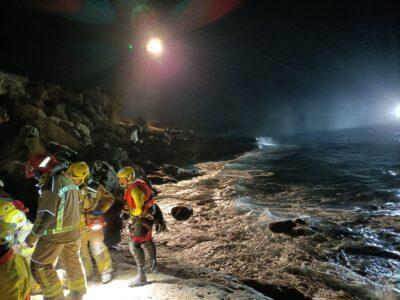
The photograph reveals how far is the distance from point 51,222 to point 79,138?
1663 cm

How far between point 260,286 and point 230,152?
2865cm

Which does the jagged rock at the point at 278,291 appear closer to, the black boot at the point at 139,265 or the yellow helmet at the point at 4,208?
the black boot at the point at 139,265

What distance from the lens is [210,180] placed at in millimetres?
18641

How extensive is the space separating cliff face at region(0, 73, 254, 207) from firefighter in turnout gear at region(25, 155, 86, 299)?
189 cm

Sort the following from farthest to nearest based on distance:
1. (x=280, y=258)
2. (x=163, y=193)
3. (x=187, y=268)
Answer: (x=163, y=193), (x=280, y=258), (x=187, y=268)

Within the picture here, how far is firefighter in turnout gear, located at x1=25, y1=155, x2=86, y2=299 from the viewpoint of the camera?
359 centimetres

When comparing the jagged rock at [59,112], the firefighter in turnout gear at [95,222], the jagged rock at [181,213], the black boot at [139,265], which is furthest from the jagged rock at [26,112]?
the black boot at [139,265]

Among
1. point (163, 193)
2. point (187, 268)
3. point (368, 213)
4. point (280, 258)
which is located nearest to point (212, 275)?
point (187, 268)

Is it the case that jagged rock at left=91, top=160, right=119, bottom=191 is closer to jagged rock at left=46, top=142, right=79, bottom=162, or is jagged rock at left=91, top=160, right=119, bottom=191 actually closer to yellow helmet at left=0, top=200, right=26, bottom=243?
jagged rock at left=46, top=142, right=79, bottom=162

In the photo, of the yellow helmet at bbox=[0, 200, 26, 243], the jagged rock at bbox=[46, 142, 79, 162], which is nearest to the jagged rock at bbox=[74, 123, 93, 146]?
the jagged rock at bbox=[46, 142, 79, 162]

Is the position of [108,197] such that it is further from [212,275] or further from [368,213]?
[368,213]

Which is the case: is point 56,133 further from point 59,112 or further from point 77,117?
point 77,117

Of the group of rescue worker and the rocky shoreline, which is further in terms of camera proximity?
the rocky shoreline

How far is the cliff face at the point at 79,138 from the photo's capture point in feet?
39.1
